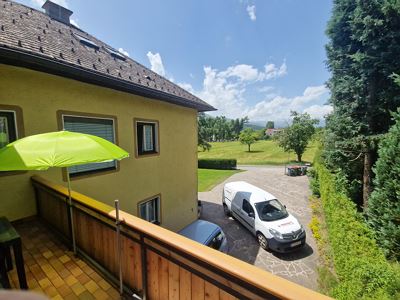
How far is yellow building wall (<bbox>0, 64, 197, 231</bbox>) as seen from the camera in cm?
427

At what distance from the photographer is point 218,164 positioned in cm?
3259

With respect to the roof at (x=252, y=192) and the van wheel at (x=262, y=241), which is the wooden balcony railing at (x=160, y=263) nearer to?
the van wheel at (x=262, y=241)

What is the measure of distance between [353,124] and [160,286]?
1062 cm

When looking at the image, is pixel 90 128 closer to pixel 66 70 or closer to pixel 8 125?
pixel 66 70

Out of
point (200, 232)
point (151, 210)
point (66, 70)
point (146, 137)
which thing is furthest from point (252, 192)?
point (66, 70)

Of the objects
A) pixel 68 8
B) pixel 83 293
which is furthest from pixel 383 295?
pixel 68 8

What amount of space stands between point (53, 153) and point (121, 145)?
3.77 metres

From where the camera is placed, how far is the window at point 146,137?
7145mm

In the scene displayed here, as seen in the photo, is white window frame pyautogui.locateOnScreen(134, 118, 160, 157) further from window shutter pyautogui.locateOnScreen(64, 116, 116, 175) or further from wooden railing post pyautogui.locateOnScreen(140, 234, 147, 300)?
wooden railing post pyautogui.locateOnScreen(140, 234, 147, 300)

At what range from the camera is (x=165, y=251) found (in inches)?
85.3

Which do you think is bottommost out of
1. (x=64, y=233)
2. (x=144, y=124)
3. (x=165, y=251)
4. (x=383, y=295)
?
(x=383, y=295)

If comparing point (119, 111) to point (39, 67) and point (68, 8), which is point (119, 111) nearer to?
point (39, 67)

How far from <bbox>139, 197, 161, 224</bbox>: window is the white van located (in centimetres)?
436

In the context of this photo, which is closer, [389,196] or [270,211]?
[389,196]
